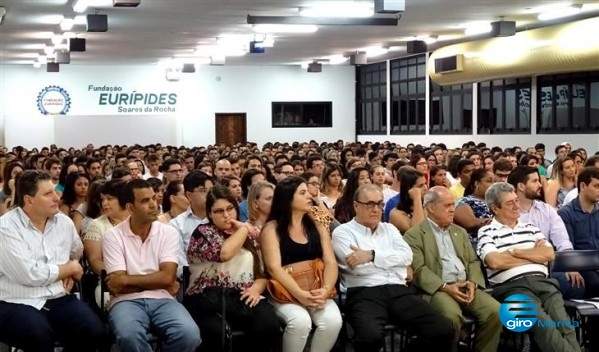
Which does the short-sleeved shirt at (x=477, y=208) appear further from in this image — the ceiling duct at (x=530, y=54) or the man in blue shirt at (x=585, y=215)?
the ceiling duct at (x=530, y=54)

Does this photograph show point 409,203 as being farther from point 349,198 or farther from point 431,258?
point 431,258

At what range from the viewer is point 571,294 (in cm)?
587

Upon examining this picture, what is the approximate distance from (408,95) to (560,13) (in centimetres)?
1034

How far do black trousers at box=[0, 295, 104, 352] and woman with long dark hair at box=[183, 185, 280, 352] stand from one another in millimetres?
679

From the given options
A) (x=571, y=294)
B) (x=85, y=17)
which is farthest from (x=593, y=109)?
(x=571, y=294)

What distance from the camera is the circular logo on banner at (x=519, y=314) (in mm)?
5457

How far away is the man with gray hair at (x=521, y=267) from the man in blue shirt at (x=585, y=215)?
2.22 ft

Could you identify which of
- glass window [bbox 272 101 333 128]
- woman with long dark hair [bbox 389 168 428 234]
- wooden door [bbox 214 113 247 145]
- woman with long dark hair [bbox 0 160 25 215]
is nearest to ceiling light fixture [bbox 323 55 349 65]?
glass window [bbox 272 101 333 128]

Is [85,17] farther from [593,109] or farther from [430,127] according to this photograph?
[430,127]

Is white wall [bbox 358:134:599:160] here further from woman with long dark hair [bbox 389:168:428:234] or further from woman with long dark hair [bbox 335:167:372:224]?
woman with long dark hair [bbox 389:168:428:234]

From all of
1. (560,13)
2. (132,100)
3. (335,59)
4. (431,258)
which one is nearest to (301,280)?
(431,258)

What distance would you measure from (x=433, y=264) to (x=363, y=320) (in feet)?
2.52

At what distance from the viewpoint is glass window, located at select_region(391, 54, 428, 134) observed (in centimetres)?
2336

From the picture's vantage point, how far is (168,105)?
26891mm
